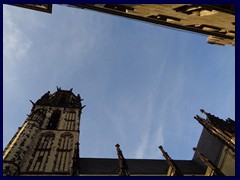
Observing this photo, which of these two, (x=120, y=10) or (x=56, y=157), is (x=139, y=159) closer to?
(x=56, y=157)

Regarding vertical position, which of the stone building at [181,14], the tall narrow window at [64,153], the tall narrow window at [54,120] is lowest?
the tall narrow window at [64,153]

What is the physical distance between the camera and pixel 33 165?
74.6 ft

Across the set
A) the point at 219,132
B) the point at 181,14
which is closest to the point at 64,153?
the point at 181,14

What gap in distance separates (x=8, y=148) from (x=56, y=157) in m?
4.65

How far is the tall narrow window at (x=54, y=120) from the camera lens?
3037cm

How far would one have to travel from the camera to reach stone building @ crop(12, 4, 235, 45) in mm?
15484

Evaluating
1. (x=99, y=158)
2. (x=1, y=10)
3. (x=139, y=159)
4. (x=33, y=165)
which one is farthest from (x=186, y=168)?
(x=1, y=10)

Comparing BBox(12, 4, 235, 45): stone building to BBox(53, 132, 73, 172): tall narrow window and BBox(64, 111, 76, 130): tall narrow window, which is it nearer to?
BBox(53, 132, 73, 172): tall narrow window

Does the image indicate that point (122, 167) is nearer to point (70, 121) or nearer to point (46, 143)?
point (46, 143)

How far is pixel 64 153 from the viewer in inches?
991

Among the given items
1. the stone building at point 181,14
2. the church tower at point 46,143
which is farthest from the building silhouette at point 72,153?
the stone building at point 181,14

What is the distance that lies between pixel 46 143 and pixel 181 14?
18.8 metres

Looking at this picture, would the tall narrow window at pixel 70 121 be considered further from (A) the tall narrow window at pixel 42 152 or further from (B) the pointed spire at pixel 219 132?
(B) the pointed spire at pixel 219 132

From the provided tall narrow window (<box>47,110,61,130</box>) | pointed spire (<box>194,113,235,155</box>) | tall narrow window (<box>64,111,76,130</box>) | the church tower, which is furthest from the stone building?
tall narrow window (<box>47,110,61,130</box>)
